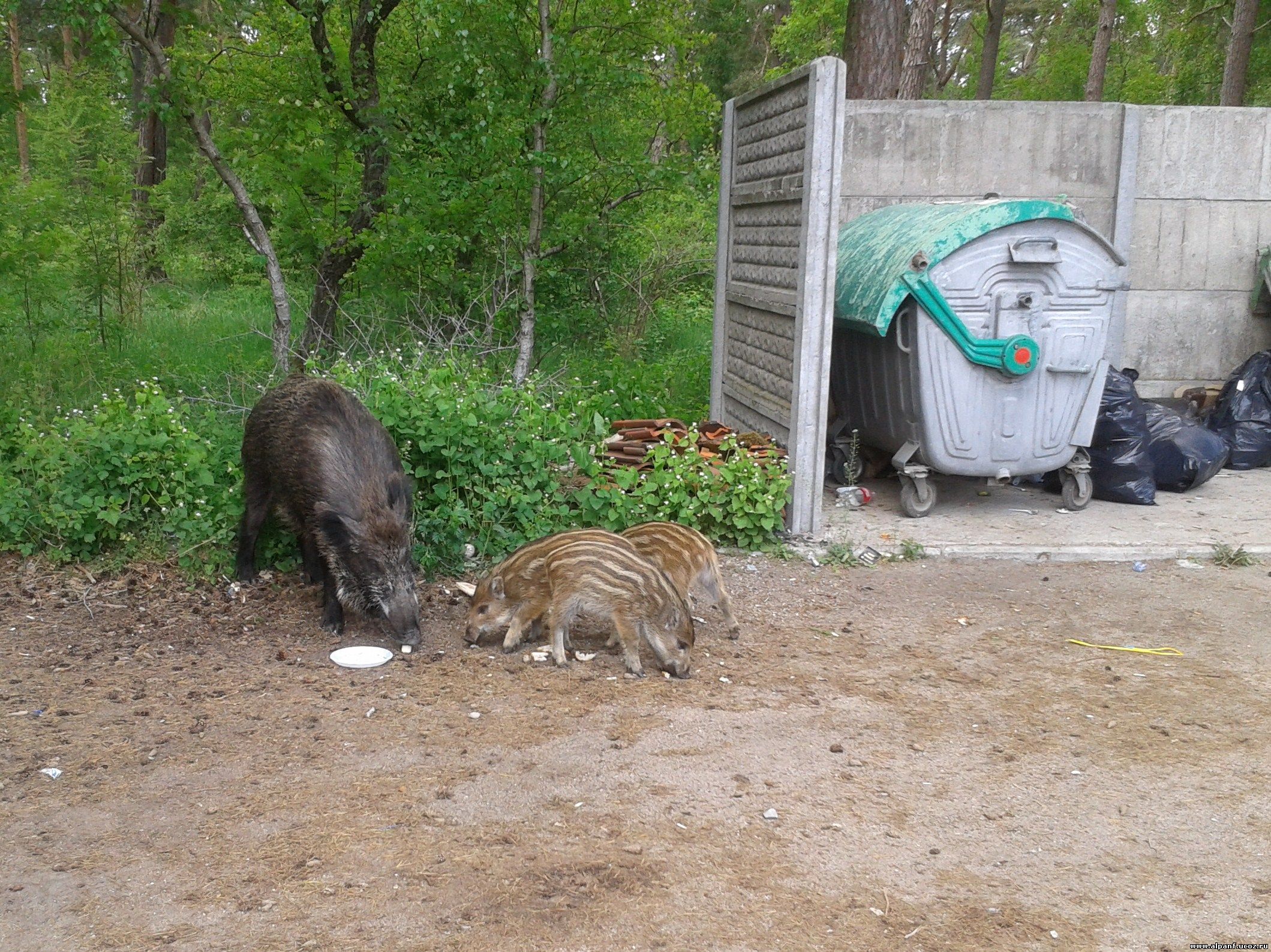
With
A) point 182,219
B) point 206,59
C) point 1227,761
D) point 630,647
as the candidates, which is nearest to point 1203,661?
point 1227,761

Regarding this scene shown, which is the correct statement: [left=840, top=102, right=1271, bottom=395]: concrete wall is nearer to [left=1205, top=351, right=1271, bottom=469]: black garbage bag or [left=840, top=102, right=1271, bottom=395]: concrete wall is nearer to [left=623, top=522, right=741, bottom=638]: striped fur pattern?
[left=1205, top=351, right=1271, bottom=469]: black garbage bag

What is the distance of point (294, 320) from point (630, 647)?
7.62 meters

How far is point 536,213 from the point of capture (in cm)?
926

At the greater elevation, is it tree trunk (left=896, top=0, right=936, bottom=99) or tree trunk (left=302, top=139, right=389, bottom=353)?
tree trunk (left=896, top=0, right=936, bottom=99)

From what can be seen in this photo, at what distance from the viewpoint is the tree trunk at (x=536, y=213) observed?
8680mm

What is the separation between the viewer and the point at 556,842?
3.81 meters

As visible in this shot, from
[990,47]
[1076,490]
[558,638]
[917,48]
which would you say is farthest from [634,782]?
[990,47]

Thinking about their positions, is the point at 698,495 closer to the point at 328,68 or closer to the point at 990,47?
the point at 328,68

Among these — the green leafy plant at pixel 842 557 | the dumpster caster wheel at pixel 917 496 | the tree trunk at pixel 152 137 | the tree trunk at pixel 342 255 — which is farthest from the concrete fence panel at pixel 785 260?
the tree trunk at pixel 152 137

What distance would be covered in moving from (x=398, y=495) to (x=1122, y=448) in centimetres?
531

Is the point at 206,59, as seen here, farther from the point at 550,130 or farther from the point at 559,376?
the point at 559,376

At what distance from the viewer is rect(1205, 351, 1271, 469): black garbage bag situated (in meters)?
9.38

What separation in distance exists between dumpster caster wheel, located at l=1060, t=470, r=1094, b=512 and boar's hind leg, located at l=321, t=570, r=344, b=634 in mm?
5076

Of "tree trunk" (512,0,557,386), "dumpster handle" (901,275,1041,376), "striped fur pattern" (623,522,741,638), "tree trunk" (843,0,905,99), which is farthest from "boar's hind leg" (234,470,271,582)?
"tree trunk" (843,0,905,99)
